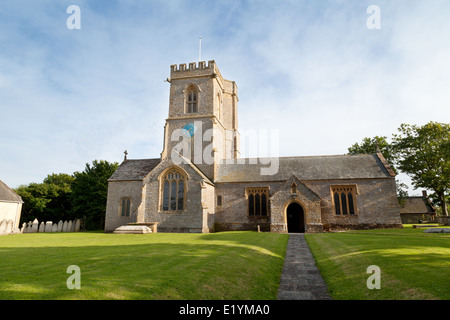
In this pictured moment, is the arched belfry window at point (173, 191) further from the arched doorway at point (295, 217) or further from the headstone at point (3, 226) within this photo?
the headstone at point (3, 226)

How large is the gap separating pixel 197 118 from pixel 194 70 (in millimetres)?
6897

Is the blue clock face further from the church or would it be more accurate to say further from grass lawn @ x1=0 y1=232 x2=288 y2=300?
grass lawn @ x1=0 y1=232 x2=288 y2=300

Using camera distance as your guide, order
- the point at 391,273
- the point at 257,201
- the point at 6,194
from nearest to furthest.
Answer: the point at 391,273 < the point at 257,201 < the point at 6,194

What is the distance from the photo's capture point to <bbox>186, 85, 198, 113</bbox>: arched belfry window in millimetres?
35125

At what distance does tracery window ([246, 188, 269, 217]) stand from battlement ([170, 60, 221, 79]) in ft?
52.8

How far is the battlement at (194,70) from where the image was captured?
3519 centimetres

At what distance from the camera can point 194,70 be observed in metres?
35.7

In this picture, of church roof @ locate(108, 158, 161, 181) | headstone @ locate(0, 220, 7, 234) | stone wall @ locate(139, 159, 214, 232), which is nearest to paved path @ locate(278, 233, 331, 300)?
stone wall @ locate(139, 159, 214, 232)

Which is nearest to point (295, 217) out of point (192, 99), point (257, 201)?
point (257, 201)

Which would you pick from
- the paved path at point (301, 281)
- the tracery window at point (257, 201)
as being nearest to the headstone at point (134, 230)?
the tracery window at point (257, 201)

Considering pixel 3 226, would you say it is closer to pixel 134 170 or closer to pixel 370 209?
pixel 134 170

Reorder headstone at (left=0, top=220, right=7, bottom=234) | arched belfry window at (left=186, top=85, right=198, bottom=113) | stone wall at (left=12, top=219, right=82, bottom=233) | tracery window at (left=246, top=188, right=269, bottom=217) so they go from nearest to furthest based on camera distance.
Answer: headstone at (left=0, top=220, right=7, bottom=234), tracery window at (left=246, top=188, right=269, bottom=217), stone wall at (left=12, top=219, right=82, bottom=233), arched belfry window at (left=186, top=85, right=198, bottom=113)
